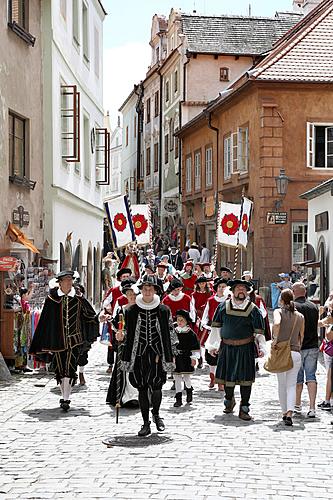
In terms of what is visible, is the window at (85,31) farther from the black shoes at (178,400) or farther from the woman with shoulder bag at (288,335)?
the woman with shoulder bag at (288,335)

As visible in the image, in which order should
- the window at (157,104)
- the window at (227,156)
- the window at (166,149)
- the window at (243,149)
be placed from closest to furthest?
1. the window at (243,149)
2. the window at (227,156)
3. the window at (166,149)
4. the window at (157,104)

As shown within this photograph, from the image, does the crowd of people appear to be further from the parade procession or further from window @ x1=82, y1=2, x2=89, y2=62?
window @ x1=82, y1=2, x2=89, y2=62

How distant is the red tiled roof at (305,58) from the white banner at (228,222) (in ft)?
26.1

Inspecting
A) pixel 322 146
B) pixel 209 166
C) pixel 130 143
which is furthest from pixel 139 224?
pixel 130 143

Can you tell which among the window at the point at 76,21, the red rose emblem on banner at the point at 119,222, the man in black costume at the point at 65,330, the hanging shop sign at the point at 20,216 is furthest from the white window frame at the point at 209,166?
the man in black costume at the point at 65,330

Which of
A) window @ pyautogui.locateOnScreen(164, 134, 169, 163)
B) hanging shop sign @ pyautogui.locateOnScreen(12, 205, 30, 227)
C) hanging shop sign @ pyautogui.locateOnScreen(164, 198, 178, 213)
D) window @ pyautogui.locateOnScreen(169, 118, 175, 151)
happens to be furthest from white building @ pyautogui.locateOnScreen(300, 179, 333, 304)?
window @ pyautogui.locateOnScreen(164, 134, 169, 163)

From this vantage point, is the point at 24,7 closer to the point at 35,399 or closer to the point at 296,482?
the point at 35,399

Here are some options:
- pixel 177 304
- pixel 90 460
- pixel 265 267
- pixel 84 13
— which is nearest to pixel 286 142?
pixel 265 267

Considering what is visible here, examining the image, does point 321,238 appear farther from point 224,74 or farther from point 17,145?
point 224,74

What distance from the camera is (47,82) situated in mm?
19203

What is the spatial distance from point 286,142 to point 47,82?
12644 millimetres

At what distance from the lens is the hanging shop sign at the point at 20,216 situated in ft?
54.6

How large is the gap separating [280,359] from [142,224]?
14604 mm

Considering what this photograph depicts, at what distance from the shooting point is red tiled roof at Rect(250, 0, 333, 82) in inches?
1188
